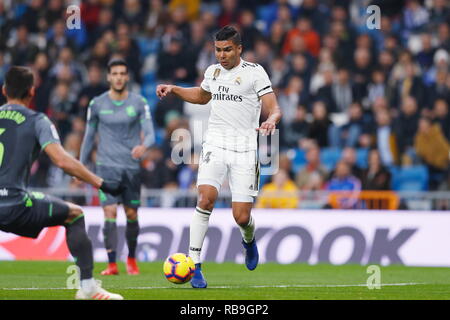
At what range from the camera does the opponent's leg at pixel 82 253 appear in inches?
363

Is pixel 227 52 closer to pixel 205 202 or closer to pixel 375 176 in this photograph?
pixel 205 202

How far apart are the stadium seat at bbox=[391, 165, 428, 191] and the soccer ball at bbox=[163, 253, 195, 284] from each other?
931 centimetres

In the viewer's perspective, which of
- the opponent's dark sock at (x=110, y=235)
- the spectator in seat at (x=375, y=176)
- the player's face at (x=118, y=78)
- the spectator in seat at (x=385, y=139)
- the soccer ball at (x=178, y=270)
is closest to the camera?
the soccer ball at (x=178, y=270)

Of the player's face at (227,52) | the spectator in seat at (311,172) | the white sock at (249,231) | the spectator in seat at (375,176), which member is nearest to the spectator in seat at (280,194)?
the spectator in seat at (311,172)

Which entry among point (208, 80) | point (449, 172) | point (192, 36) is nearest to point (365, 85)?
point (449, 172)

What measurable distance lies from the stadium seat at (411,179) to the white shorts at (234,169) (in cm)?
827

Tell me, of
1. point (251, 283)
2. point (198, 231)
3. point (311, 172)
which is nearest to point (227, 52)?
point (198, 231)

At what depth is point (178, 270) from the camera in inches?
424

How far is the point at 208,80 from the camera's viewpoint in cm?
1183

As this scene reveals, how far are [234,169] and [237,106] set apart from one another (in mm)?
713

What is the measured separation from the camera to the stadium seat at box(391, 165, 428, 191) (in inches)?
766

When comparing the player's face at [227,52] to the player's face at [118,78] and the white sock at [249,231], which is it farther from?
the player's face at [118,78]
